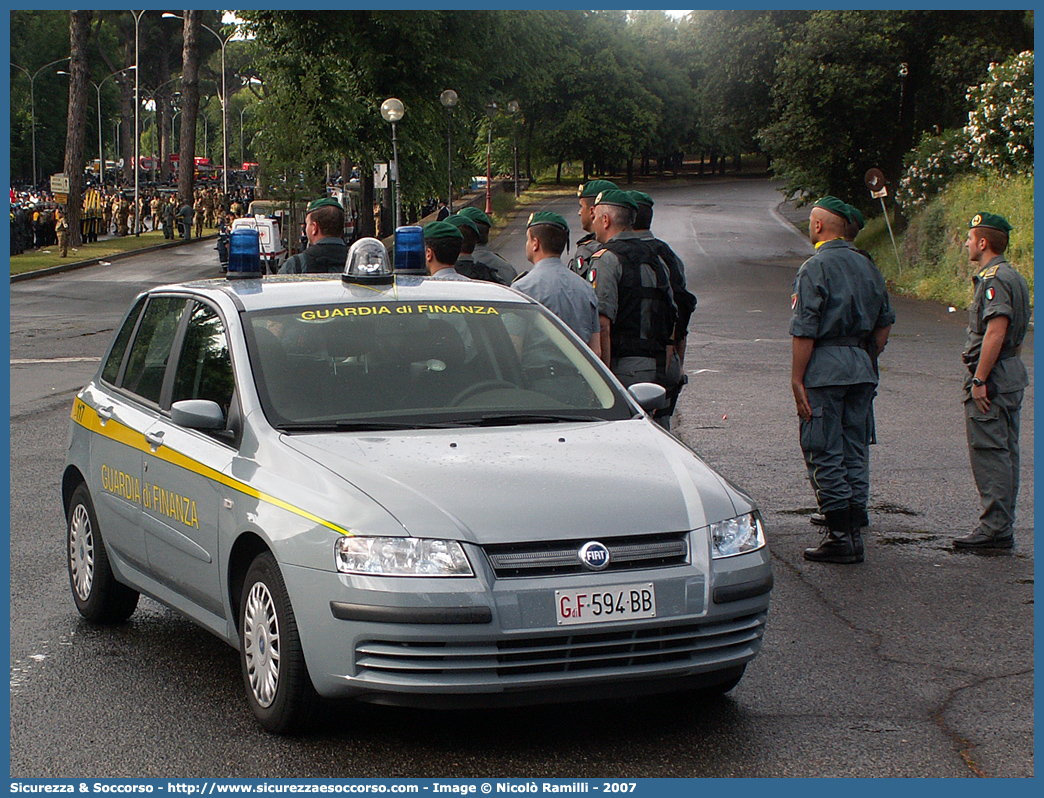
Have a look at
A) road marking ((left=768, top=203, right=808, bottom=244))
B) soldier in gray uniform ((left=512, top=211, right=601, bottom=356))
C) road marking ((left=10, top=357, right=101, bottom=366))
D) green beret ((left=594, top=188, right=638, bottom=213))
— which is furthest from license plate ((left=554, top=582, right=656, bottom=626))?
road marking ((left=768, top=203, right=808, bottom=244))

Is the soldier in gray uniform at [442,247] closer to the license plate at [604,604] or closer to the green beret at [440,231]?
the green beret at [440,231]

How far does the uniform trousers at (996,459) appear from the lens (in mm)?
7742

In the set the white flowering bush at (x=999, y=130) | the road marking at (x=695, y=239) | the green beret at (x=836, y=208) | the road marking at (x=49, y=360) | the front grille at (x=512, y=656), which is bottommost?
the road marking at (x=49, y=360)

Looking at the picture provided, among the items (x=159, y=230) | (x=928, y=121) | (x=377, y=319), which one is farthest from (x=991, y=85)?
(x=159, y=230)

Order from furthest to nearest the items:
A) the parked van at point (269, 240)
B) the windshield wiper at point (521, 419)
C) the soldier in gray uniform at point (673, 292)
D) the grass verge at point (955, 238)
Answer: the parked van at point (269, 240) < the grass verge at point (955, 238) < the soldier in gray uniform at point (673, 292) < the windshield wiper at point (521, 419)

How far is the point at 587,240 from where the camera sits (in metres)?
8.77

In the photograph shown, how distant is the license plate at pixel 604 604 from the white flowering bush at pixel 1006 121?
91.5 feet

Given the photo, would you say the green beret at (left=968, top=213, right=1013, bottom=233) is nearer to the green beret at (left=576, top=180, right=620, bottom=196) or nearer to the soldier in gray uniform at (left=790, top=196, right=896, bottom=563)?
the soldier in gray uniform at (left=790, top=196, right=896, bottom=563)

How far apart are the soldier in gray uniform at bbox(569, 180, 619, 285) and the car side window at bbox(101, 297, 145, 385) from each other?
8.05 feet

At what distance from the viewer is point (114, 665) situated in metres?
5.59

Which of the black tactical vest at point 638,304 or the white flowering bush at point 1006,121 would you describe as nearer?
the black tactical vest at point 638,304

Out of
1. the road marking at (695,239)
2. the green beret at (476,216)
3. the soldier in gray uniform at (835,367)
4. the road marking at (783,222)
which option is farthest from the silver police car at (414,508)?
the road marking at (783,222)

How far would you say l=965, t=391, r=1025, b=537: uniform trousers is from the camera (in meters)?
7.74

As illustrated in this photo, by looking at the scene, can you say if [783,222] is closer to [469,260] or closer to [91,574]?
[469,260]
